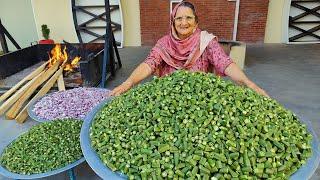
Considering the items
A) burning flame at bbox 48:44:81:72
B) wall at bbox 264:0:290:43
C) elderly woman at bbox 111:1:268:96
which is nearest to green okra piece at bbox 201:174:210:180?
elderly woman at bbox 111:1:268:96

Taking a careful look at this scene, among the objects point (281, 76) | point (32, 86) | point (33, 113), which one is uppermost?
point (32, 86)

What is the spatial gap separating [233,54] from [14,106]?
3.48 m

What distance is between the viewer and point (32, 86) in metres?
2.79

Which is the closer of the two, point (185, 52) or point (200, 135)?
point (200, 135)

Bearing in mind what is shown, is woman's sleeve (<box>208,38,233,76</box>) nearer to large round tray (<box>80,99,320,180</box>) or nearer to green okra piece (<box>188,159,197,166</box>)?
large round tray (<box>80,99,320,180</box>)

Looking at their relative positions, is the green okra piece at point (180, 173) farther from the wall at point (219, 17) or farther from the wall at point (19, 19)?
the wall at point (19, 19)

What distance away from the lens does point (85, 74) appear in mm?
3225

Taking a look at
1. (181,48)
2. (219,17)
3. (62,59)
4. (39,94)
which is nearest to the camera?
(181,48)

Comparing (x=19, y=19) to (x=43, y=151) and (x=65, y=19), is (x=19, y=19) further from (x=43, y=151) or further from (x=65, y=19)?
(x=43, y=151)

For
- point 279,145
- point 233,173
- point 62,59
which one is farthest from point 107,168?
point 62,59

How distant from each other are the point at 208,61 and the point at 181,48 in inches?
8.7

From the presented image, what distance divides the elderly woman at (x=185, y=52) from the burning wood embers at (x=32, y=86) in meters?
1.49

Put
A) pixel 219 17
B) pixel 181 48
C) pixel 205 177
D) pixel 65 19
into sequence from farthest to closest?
pixel 65 19
pixel 219 17
pixel 181 48
pixel 205 177

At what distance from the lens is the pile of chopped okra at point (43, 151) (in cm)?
158
